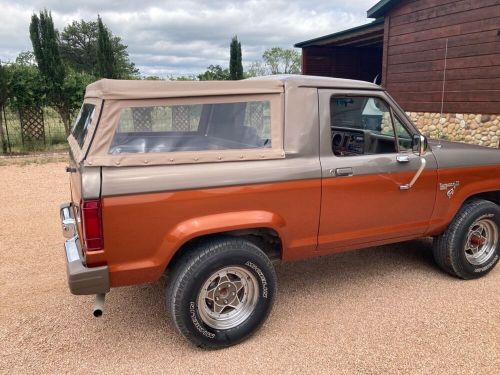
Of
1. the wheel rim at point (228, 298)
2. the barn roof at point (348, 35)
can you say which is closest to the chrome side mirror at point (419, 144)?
the wheel rim at point (228, 298)

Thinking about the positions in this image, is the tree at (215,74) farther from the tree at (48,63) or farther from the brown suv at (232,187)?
the brown suv at (232,187)

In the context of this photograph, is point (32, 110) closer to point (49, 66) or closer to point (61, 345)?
point (49, 66)

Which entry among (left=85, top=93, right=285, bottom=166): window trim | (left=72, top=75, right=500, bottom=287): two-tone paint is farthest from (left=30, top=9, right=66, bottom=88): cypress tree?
(left=85, top=93, right=285, bottom=166): window trim

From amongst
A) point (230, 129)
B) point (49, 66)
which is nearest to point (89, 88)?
point (230, 129)

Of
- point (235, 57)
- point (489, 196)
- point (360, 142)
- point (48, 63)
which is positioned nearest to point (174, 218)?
point (360, 142)

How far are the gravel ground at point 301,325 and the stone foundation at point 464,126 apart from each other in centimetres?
604

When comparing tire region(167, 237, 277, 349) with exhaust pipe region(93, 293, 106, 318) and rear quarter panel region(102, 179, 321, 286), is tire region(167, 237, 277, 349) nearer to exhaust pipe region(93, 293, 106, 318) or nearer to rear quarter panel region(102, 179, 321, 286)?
rear quarter panel region(102, 179, 321, 286)

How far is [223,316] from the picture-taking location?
3121 millimetres

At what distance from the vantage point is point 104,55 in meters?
14.1

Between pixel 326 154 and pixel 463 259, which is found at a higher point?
pixel 326 154

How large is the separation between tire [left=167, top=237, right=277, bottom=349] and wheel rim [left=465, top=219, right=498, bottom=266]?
2287mm

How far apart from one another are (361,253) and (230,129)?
2597 millimetres

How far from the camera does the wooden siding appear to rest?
941cm

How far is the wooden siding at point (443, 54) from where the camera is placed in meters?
9.41
